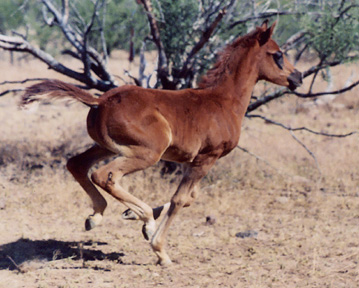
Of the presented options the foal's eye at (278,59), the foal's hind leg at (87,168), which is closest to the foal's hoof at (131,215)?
the foal's hind leg at (87,168)

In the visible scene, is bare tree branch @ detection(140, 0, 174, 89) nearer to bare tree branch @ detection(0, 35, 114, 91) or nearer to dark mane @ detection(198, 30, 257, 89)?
bare tree branch @ detection(0, 35, 114, 91)

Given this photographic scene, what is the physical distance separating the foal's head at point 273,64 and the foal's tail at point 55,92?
1939 mm

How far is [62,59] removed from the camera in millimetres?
27719

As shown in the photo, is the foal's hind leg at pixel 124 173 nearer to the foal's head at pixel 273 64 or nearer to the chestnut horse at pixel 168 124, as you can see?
the chestnut horse at pixel 168 124

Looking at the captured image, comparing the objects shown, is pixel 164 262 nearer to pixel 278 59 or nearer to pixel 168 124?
pixel 168 124

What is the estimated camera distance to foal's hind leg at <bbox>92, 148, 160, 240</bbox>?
460cm

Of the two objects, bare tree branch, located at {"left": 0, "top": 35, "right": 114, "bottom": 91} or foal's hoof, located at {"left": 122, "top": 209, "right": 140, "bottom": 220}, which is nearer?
foal's hoof, located at {"left": 122, "top": 209, "right": 140, "bottom": 220}

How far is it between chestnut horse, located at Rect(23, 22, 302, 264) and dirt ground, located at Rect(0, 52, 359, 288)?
55 centimetres

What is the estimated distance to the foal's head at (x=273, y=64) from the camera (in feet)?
17.6

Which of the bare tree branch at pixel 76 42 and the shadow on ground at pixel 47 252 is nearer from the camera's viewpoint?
Result: the shadow on ground at pixel 47 252

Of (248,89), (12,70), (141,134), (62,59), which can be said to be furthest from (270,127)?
(62,59)

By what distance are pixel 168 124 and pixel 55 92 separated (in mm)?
1129

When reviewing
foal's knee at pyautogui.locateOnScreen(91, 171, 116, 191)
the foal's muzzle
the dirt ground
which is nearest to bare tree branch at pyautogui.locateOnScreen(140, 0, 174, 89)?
the dirt ground

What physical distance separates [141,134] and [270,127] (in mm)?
8581
